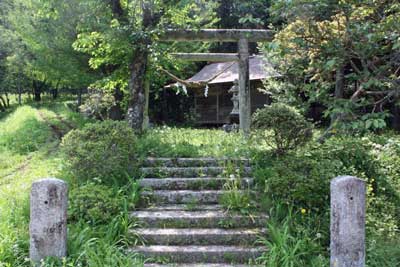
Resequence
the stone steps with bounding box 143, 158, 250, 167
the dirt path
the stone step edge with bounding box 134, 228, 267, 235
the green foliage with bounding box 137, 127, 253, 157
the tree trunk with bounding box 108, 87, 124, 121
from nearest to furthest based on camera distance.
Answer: the stone step edge with bounding box 134, 228, 267, 235 < the stone steps with bounding box 143, 158, 250, 167 < the green foliage with bounding box 137, 127, 253, 157 < the dirt path < the tree trunk with bounding box 108, 87, 124, 121

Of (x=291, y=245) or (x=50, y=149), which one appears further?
(x=50, y=149)

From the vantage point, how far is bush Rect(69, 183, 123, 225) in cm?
481

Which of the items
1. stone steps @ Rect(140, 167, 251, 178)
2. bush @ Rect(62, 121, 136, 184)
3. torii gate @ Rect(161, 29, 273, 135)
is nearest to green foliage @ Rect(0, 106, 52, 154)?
torii gate @ Rect(161, 29, 273, 135)

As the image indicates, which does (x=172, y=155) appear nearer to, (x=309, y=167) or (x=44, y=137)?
(x=309, y=167)

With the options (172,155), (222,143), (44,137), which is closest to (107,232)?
(172,155)

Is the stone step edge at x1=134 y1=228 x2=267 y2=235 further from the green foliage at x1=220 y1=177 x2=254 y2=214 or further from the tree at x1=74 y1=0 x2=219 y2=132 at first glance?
the tree at x1=74 y1=0 x2=219 y2=132

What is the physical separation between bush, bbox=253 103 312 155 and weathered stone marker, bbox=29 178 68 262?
10.5 ft

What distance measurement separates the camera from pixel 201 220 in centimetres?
518

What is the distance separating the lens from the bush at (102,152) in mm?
5535

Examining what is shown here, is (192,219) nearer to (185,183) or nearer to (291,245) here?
(185,183)

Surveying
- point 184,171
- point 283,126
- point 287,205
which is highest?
point 283,126

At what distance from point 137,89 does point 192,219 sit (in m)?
4.11

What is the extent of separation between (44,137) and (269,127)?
33.8ft

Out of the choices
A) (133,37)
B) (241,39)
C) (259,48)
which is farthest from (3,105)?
(241,39)
